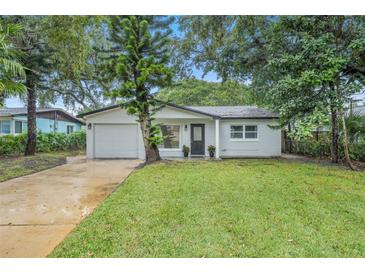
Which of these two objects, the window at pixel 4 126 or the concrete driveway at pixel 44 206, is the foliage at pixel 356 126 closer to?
the concrete driveway at pixel 44 206

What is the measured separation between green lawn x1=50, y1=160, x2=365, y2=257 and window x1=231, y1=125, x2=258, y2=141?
7.38 metres

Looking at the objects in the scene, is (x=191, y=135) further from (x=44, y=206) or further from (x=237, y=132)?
(x=44, y=206)

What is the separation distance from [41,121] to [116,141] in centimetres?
1232

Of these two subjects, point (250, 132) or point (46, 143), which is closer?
point (250, 132)

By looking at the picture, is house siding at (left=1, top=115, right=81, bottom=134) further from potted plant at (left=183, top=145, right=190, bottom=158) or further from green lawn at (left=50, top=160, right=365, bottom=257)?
green lawn at (left=50, top=160, right=365, bottom=257)

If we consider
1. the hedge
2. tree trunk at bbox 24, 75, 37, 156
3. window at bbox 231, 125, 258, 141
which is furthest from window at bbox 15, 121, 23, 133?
window at bbox 231, 125, 258, 141

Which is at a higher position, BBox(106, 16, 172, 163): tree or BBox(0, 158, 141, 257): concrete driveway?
BBox(106, 16, 172, 163): tree

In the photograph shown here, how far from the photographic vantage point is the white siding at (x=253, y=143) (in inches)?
554

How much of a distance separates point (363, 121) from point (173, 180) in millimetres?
7760

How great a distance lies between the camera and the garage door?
1394cm

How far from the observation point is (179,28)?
34.9 feet

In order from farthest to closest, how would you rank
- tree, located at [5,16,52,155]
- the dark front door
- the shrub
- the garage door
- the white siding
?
the dark front door
the white siding
the garage door
the shrub
tree, located at [5,16,52,155]

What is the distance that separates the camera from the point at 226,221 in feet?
13.2

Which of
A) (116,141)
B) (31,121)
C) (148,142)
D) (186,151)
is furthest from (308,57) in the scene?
(31,121)
